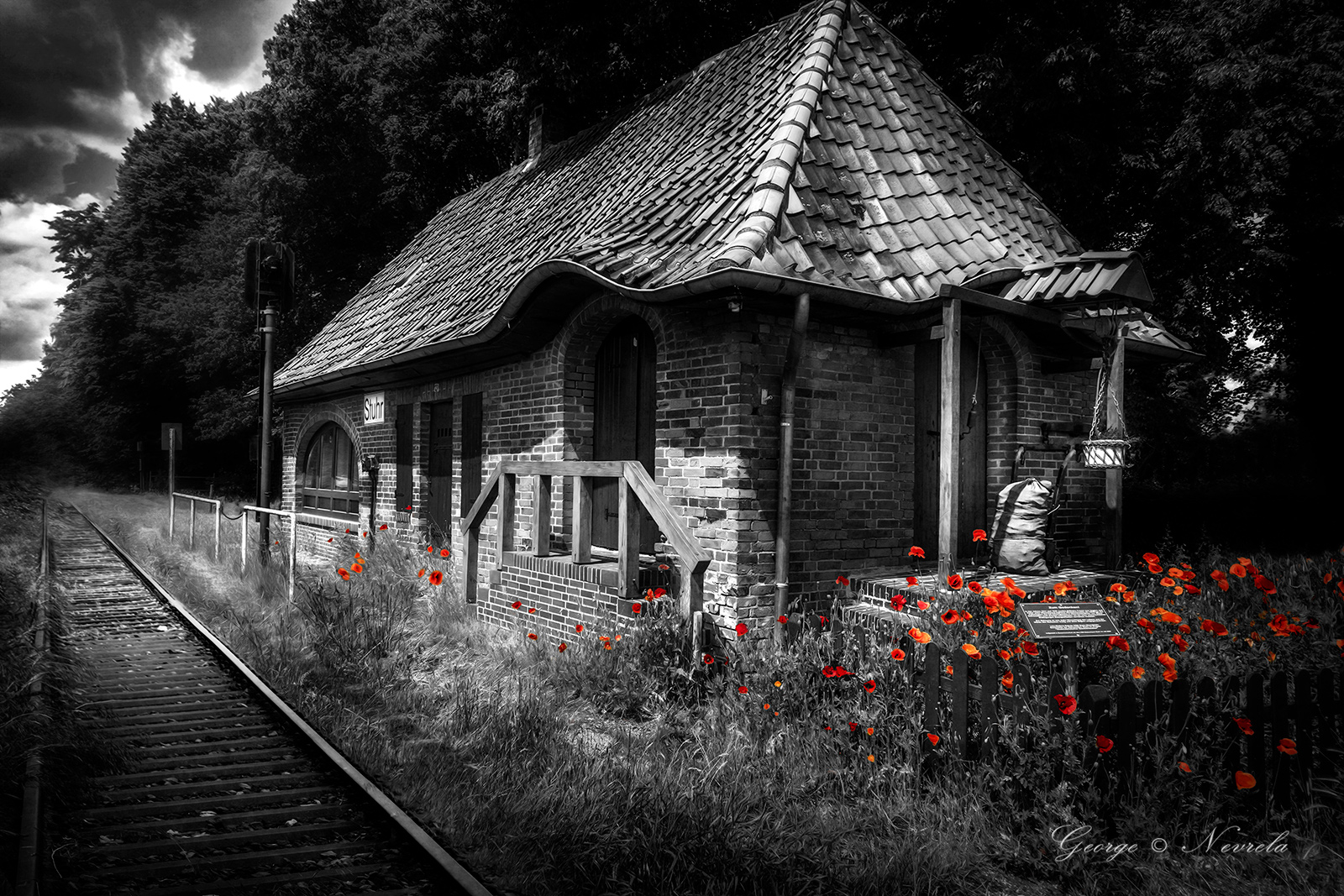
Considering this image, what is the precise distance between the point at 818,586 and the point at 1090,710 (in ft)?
10.7

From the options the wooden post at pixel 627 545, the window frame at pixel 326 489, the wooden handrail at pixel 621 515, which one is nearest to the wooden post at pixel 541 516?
the wooden handrail at pixel 621 515

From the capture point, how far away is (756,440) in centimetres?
655

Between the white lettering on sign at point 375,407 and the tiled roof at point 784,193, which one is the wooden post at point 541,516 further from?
the white lettering on sign at point 375,407

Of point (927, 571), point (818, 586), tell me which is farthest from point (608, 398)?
point (927, 571)

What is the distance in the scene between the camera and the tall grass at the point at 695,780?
11.6 ft

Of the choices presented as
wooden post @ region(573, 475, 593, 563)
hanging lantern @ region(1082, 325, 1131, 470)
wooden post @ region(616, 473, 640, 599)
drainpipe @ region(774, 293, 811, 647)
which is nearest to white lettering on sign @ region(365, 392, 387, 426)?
wooden post @ region(573, 475, 593, 563)

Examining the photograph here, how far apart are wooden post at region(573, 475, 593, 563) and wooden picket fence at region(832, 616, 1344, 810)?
10.9ft

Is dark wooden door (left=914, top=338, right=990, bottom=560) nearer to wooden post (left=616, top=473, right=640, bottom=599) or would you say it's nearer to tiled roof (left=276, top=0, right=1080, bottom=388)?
tiled roof (left=276, top=0, right=1080, bottom=388)

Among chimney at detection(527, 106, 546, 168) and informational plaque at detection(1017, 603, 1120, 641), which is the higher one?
chimney at detection(527, 106, 546, 168)

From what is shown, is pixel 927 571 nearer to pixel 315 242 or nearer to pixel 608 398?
pixel 608 398

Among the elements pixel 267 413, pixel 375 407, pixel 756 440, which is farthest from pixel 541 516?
pixel 267 413

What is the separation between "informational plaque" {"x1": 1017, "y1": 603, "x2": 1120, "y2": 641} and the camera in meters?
4.12

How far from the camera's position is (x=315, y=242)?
2525 cm

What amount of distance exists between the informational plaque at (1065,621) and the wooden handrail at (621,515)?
2542 mm
